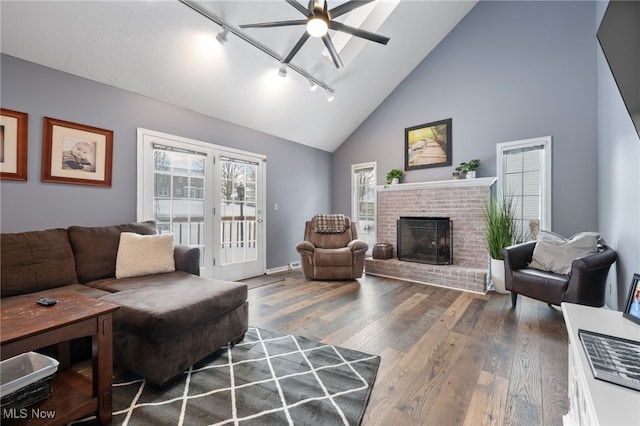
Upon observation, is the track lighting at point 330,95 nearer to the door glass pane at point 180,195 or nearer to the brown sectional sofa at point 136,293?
the door glass pane at point 180,195

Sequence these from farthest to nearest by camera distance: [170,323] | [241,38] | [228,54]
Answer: [228,54] < [241,38] < [170,323]

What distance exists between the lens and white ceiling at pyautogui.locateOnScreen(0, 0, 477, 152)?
7.85 feet

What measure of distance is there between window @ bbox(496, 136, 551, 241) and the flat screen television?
120 inches

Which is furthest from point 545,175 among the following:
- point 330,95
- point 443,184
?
point 330,95

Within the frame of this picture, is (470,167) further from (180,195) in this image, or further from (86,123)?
(86,123)

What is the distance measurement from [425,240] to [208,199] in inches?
133

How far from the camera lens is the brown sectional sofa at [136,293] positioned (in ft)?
5.33

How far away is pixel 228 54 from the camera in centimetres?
323

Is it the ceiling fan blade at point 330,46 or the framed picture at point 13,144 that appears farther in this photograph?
the ceiling fan blade at point 330,46

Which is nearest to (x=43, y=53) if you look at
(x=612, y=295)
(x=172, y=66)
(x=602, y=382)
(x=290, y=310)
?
(x=172, y=66)

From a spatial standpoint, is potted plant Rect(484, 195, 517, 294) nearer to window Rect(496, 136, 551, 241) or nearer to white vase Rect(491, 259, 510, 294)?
white vase Rect(491, 259, 510, 294)

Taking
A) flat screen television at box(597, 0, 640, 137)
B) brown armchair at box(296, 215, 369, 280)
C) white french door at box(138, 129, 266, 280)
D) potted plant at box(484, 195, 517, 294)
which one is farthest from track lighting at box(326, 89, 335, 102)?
flat screen television at box(597, 0, 640, 137)

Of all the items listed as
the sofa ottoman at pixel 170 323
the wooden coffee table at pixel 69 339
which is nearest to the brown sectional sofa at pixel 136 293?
the sofa ottoman at pixel 170 323

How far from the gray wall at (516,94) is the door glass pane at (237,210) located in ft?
8.54
